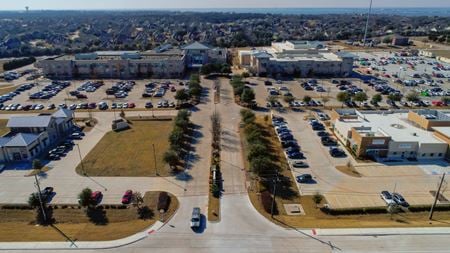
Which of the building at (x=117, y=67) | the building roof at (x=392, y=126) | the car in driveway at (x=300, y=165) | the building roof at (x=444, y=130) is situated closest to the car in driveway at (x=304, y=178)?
the car in driveway at (x=300, y=165)

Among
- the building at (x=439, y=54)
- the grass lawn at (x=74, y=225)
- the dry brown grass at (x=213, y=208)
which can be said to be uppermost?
the building at (x=439, y=54)

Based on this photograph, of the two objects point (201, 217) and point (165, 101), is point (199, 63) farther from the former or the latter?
point (201, 217)

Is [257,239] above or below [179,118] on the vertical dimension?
below

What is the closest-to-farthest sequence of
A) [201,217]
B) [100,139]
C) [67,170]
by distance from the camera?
1. [201,217]
2. [67,170]
3. [100,139]

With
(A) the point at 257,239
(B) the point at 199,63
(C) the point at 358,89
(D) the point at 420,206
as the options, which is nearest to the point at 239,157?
(A) the point at 257,239

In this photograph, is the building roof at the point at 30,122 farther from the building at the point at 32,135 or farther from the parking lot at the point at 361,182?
the parking lot at the point at 361,182
